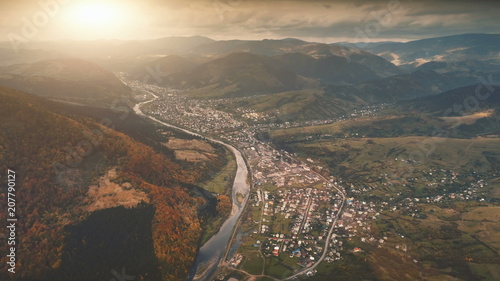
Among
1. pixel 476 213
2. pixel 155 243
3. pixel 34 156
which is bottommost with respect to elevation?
pixel 476 213

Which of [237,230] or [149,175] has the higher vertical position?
[149,175]

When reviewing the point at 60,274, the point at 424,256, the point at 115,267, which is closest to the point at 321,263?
the point at 424,256

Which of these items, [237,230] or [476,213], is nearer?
[237,230]

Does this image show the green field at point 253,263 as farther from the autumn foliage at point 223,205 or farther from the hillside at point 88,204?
the autumn foliage at point 223,205

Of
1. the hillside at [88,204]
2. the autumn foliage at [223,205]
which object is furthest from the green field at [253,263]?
the autumn foliage at [223,205]

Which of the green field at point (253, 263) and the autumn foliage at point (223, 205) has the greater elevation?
the autumn foliage at point (223, 205)

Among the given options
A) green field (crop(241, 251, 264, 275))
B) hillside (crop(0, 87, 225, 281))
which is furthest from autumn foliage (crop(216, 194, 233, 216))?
green field (crop(241, 251, 264, 275))

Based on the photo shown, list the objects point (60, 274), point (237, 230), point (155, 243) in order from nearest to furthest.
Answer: point (60, 274), point (155, 243), point (237, 230)

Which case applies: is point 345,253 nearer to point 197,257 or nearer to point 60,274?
point 197,257

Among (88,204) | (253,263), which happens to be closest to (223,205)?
(253,263)
